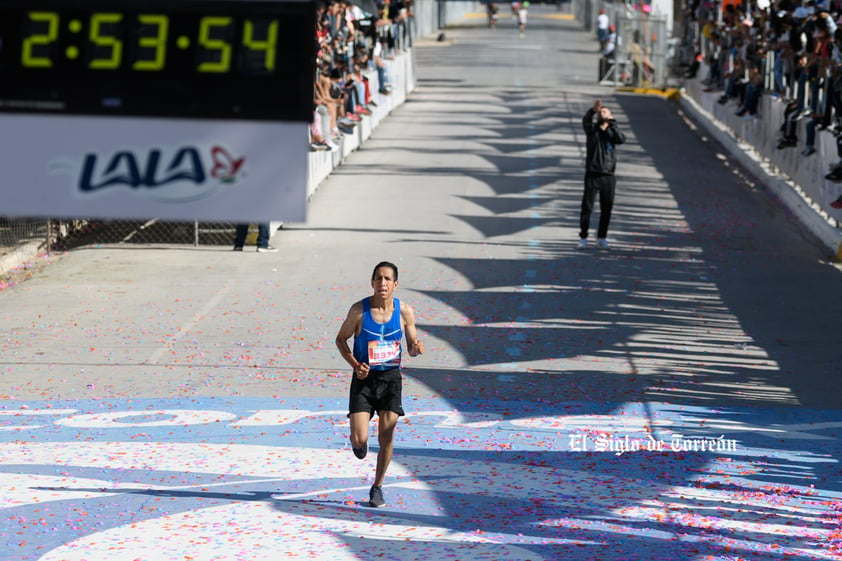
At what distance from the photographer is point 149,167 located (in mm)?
6785

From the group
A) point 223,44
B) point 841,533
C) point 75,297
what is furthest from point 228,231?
point 223,44

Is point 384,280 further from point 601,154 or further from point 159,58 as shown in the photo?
point 601,154

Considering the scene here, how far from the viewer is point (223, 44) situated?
22.6 feet

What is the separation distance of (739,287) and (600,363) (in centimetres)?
514

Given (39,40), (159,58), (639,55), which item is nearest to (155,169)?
(159,58)

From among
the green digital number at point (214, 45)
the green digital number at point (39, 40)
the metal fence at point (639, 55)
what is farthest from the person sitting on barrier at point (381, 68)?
the green digital number at point (214, 45)

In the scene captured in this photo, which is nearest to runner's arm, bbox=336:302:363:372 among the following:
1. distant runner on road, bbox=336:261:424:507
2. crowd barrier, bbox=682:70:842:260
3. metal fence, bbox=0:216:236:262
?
distant runner on road, bbox=336:261:424:507

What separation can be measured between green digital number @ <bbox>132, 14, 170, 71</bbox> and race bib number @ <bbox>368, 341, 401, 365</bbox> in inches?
227

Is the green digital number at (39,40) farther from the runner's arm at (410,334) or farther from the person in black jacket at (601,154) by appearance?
the person in black jacket at (601,154)

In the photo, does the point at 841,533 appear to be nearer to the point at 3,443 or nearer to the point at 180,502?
the point at 180,502

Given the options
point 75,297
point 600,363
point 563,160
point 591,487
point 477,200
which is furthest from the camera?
point 563,160

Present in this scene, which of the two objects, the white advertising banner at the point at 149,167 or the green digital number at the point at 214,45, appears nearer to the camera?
the white advertising banner at the point at 149,167

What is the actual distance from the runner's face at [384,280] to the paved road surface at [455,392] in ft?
6.18

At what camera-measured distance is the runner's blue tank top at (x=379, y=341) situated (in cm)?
1237
